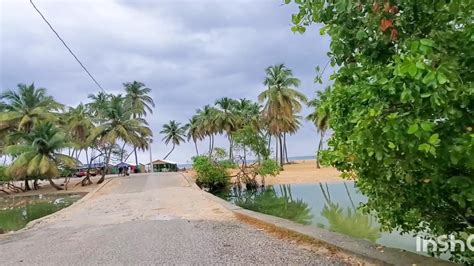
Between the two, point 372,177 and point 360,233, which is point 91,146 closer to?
point 360,233

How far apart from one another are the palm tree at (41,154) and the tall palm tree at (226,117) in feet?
92.1

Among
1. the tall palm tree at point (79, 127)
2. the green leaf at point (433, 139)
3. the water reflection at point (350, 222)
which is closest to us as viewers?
the green leaf at point (433, 139)

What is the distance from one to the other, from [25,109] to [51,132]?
7111mm

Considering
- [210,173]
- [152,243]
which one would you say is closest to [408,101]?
[152,243]

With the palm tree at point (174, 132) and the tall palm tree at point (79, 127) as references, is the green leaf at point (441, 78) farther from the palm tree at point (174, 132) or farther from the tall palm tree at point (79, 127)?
the palm tree at point (174, 132)

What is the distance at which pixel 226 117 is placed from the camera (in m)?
62.2

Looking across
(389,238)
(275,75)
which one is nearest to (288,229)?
(389,238)

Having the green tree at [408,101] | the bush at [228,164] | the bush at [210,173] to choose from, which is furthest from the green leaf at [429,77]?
the bush at [228,164]

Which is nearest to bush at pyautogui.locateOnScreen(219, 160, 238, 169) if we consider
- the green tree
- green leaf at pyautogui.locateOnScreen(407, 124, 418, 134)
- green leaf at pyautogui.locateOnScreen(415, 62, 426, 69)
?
the green tree

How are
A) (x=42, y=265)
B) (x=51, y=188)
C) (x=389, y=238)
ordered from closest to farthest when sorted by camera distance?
(x=42, y=265) → (x=389, y=238) → (x=51, y=188)

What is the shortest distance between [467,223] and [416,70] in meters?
2.56

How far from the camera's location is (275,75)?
54000 millimetres

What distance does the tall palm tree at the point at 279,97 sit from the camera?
173 ft

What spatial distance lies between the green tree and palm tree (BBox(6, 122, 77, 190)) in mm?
32857
